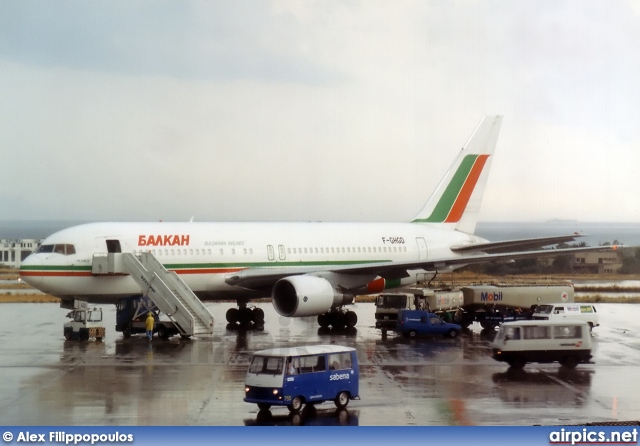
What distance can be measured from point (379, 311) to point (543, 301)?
8.37 metres

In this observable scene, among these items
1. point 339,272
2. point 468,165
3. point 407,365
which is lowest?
point 407,365

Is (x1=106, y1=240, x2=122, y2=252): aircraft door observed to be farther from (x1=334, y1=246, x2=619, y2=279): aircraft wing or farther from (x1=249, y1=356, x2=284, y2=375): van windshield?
(x1=249, y1=356, x2=284, y2=375): van windshield

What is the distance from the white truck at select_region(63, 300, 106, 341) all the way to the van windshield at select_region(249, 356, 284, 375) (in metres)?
16.8

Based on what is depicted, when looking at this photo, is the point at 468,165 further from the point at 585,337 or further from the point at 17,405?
the point at 17,405

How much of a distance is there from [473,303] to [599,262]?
47.0m

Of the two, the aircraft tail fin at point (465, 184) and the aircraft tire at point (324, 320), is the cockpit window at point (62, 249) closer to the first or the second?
the aircraft tire at point (324, 320)

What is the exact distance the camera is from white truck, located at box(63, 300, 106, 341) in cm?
3706

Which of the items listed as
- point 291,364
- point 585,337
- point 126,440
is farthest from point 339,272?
point 126,440

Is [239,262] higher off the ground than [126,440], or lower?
higher

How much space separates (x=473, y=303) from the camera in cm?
4328

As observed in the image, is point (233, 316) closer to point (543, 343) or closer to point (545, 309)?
point (545, 309)

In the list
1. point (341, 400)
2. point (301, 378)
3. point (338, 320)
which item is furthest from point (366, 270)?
point (301, 378)

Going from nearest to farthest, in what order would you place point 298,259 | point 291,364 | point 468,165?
point 291,364 → point 298,259 → point 468,165

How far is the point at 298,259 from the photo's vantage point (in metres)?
42.7
